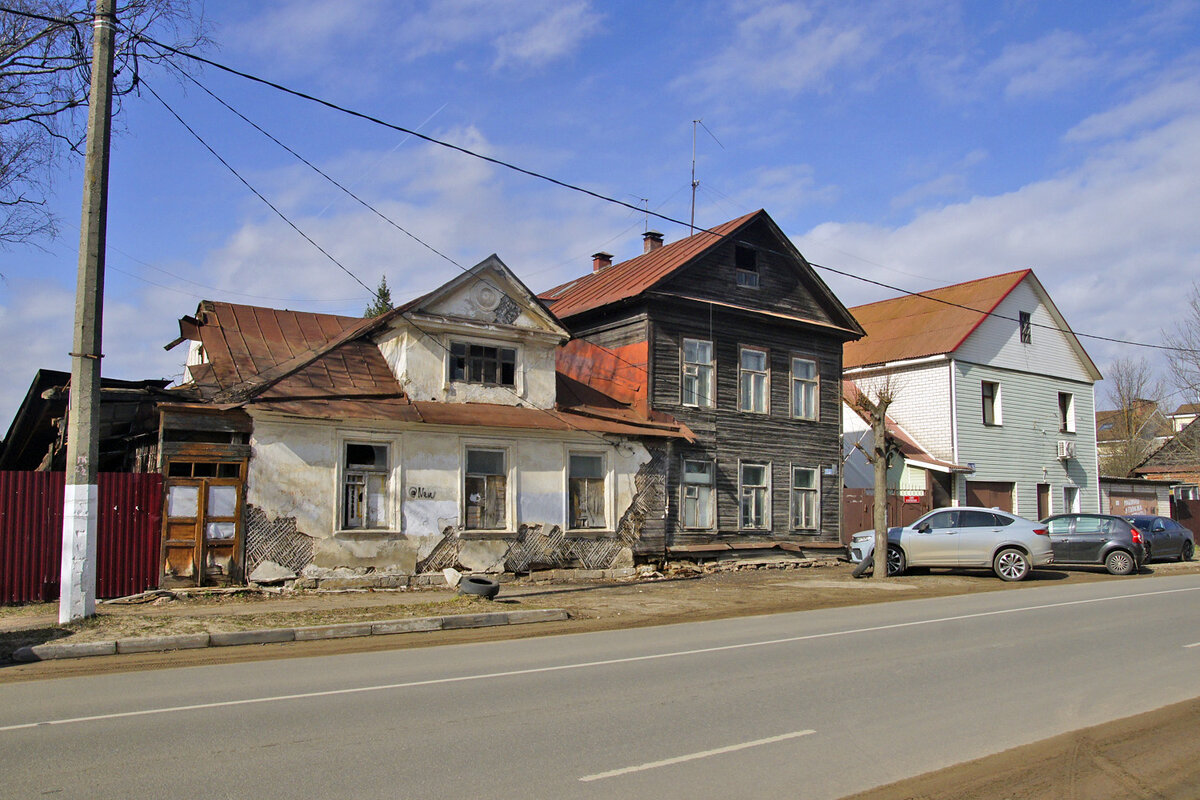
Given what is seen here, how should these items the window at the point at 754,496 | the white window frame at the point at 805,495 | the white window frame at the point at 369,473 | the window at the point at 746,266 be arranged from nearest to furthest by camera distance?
the white window frame at the point at 369,473 < the window at the point at 754,496 < the window at the point at 746,266 < the white window frame at the point at 805,495

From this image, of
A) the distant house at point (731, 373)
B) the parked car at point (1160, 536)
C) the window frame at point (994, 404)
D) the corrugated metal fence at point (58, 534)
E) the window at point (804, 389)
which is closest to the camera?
the corrugated metal fence at point (58, 534)

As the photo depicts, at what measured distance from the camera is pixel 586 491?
67.3 feet

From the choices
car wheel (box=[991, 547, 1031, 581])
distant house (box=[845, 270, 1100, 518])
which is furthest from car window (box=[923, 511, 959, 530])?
distant house (box=[845, 270, 1100, 518])

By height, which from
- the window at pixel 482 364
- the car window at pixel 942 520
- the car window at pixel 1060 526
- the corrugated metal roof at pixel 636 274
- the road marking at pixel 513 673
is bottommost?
the road marking at pixel 513 673

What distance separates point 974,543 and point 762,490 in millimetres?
5806

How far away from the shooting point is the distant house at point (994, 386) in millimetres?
31000

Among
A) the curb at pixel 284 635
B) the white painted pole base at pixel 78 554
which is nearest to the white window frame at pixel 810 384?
the curb at pixel 284 635

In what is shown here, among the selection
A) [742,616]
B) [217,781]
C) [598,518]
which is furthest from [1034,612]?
[217,781]

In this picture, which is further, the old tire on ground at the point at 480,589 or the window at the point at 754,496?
the window at the point at 754,496

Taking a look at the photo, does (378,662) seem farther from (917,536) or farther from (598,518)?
(917,536)

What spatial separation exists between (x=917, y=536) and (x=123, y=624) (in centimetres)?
1636

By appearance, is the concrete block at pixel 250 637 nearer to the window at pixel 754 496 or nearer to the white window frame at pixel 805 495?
the window at pixel 754 496

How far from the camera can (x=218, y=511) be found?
15742mm

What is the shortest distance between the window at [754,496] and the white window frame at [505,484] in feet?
23.6
